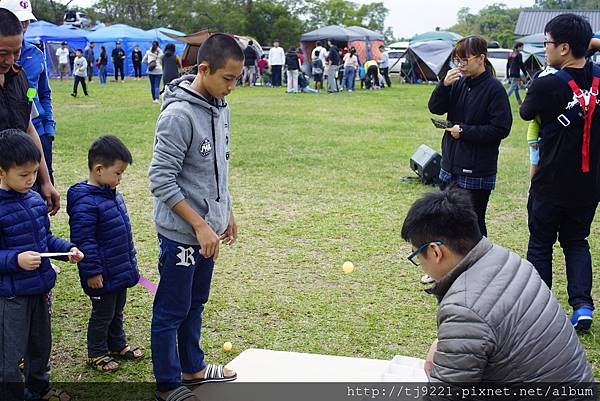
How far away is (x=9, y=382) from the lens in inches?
129

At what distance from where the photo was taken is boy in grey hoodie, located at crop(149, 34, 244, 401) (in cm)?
320

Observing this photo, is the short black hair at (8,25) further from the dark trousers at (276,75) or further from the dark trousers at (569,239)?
the dark trousers at (276,75)

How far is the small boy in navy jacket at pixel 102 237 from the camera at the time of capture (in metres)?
3.70

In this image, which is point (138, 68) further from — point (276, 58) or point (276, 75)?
point (276, 58)

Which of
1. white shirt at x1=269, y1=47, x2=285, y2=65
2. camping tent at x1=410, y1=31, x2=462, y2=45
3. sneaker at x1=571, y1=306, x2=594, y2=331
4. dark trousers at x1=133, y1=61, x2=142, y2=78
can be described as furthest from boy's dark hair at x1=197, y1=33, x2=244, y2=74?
camping tent at x1=410, y1=31, x2=462, y2=45

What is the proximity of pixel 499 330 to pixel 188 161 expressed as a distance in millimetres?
1686

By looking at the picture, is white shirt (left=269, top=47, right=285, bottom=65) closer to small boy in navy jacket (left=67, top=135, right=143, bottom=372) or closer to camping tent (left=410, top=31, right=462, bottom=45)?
camping tent (left=410, top=31, right=462, bottom=45)

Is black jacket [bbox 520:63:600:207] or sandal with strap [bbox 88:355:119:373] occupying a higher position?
black jacket [bbox 520:63:600:207]

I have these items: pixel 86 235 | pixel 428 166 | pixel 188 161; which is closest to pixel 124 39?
pixel 428 166

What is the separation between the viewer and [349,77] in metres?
25.7

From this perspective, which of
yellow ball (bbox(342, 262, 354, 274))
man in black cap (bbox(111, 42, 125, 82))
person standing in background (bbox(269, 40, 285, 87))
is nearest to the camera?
yellow ball (bbox(342, 262, 354, 274))

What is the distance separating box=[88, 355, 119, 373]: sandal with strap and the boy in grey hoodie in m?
0.53

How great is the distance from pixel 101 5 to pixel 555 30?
64.4m

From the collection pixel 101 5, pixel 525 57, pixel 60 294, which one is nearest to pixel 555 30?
pixel 60 294
